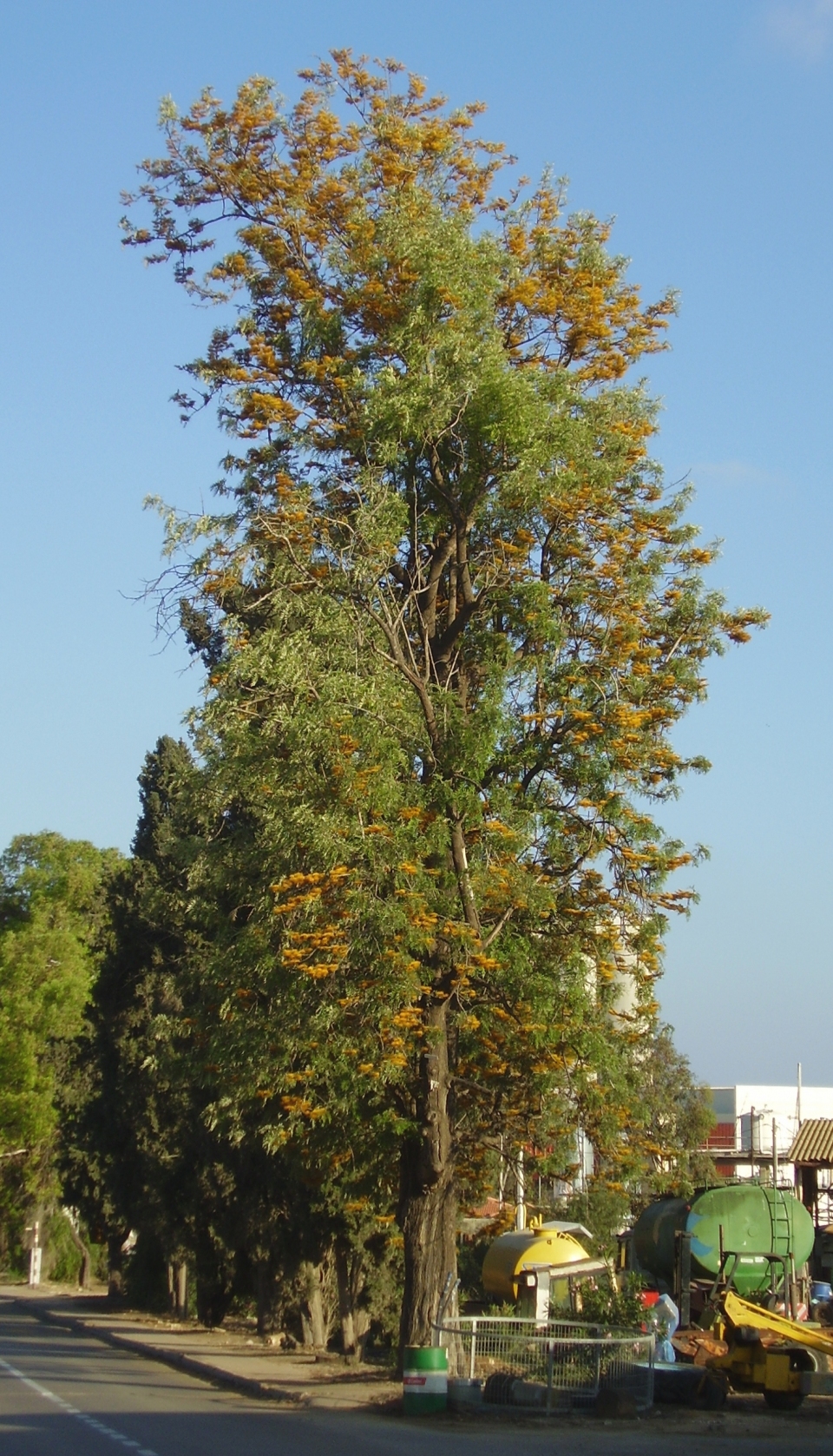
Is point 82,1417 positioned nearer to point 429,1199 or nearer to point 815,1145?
point 429,1199

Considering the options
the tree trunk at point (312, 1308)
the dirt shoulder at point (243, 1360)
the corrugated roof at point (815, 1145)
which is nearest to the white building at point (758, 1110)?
the corrugated roof at point (815, 1145)

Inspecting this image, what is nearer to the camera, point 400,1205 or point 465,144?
point 400,1205

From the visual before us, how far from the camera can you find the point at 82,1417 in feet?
53.8

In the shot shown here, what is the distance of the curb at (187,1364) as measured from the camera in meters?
19.2

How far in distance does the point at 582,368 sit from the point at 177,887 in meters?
15.5

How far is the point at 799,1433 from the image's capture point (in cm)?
1619

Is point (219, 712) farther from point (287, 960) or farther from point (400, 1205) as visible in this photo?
point (400, 1205)

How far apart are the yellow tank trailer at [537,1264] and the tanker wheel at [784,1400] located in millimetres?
4319

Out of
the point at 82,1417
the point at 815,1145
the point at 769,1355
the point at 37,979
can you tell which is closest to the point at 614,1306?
the point at 769,1355

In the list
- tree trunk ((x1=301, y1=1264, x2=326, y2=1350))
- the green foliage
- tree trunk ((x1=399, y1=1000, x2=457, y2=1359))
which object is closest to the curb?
tree trunk ((x1=399, y1=1000, x2=457, y2=1359))

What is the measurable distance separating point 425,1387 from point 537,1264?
898 cm

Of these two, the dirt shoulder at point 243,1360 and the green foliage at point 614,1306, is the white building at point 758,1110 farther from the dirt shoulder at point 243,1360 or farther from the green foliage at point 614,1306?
the green foliage at point 614,1306

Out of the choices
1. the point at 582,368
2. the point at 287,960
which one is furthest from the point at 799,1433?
the point at 582,368

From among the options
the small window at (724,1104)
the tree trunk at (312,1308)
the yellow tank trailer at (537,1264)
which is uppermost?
the small window at (724,1104)
